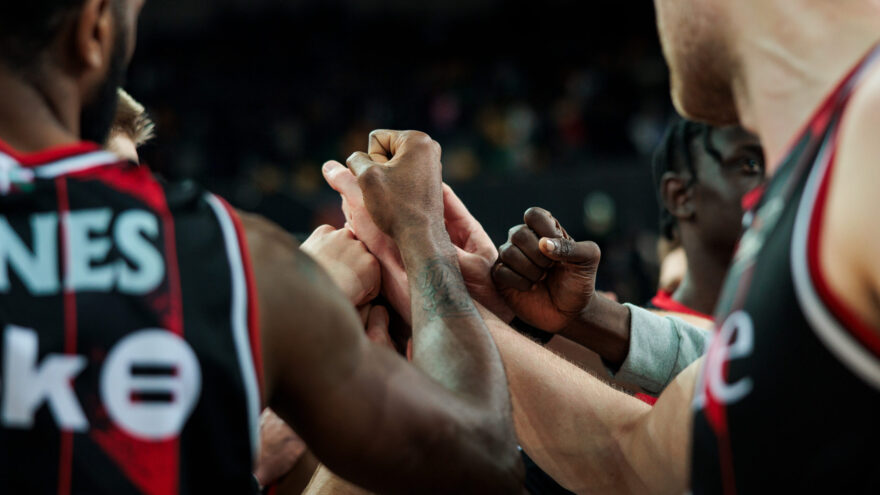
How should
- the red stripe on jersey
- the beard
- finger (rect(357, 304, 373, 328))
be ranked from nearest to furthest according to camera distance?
the red stripe on jersey → the beard → finger (rect(357, 304, 373, 328))

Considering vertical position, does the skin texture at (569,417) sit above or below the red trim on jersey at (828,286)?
below

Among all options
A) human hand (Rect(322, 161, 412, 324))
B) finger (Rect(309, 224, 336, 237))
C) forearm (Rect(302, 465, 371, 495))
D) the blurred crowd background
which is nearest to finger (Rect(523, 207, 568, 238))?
human hand (Rect(322, 161, 412, 324))

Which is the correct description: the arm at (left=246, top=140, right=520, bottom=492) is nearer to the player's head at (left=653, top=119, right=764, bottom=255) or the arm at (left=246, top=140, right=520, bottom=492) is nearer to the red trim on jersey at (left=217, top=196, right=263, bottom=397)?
the red trim on jersey at (left=217, top=196, right=263, bottom=397)

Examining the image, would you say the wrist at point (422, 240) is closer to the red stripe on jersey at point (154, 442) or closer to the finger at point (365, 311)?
the finger at point (365, 311)

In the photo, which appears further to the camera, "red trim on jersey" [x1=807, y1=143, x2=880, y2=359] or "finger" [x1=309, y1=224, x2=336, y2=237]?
"finger" [x1=309, y1=224, x2=336, y2=237]

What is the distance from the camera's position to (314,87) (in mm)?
13523

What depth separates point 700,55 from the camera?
5.60ft

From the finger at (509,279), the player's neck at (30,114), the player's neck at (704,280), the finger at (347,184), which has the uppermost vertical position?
the player's neck at (30,114)

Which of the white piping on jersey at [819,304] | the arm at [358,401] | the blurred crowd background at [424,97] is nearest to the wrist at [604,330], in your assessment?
the arm at [358,401]

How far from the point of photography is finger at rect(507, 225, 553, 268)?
2.46m

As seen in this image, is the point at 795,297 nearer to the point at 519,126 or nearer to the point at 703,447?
the point at 703,447

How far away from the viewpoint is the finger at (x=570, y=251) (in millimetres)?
2422

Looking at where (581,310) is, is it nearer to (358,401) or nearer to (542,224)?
(542,224)

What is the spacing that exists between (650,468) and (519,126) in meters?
10.1
